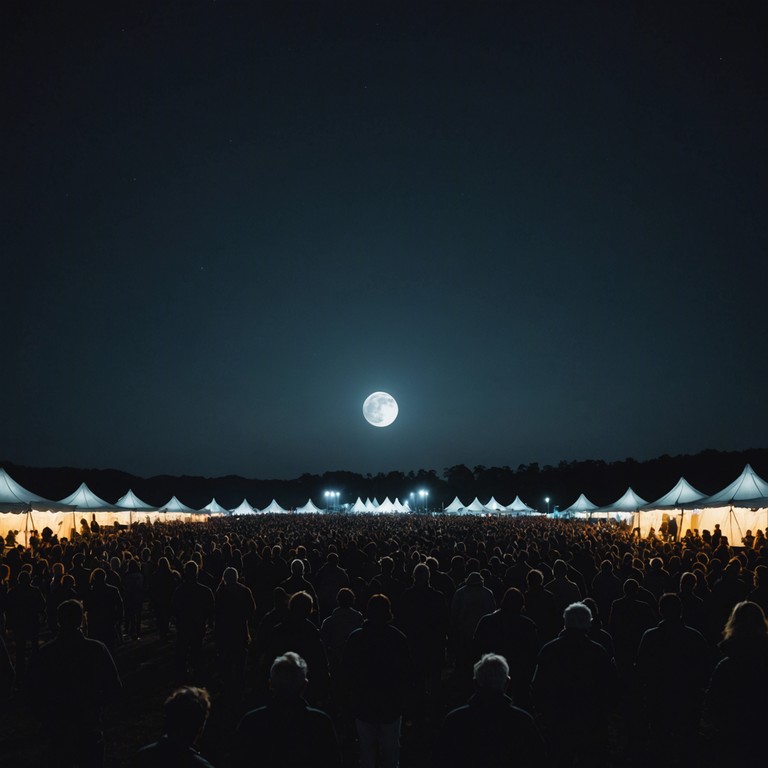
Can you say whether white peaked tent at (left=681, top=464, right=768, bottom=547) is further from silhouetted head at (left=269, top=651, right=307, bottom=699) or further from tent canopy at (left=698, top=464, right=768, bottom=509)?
silhouetted head at (left=269, top=651, right=307, bottom=699)

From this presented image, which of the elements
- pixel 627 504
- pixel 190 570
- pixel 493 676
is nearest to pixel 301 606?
pixel 493 676

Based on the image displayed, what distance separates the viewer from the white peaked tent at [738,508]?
23297mm

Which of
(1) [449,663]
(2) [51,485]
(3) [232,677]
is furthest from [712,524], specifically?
(2) [51,485]

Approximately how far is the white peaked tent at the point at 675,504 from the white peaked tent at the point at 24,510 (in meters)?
26.8

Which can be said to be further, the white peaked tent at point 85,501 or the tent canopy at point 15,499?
the white peaked tent at point 85,501

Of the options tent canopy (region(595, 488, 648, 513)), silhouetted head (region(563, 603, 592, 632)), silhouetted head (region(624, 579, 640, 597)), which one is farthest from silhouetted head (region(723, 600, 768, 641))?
tent canopy (region(595, 488, 648, 513))

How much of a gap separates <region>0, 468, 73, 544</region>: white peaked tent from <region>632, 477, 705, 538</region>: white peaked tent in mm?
26838

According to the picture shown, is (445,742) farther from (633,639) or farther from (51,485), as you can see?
(51,485)

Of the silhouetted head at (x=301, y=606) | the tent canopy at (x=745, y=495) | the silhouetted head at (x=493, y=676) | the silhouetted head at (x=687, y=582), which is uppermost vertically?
the silhouetted head at (x=493, y=676)

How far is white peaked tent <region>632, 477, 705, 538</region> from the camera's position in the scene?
27.2m

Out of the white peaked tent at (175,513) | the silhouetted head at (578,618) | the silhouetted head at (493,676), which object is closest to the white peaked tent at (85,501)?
the white peaked tent at (175,513)

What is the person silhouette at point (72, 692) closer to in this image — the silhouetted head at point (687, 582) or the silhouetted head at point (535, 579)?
the silhouetted head at point (535, 579)

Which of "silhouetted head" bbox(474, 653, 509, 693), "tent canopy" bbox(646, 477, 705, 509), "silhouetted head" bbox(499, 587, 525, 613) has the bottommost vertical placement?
"tent canopy" bbox(646, 477, 705, 509)

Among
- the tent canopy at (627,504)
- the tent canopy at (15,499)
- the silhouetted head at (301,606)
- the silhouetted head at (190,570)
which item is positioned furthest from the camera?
the tent canopy at (627,504)
